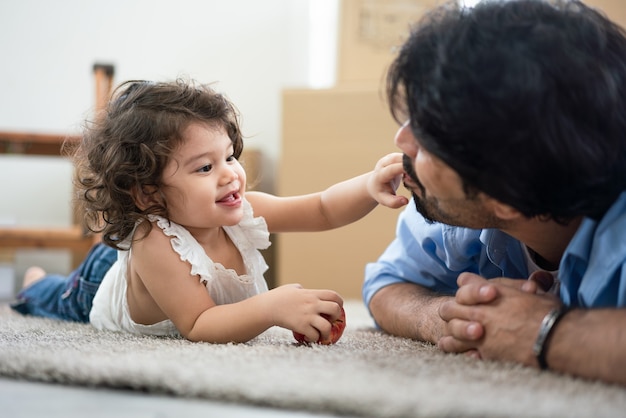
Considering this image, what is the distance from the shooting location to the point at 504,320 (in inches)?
31.1

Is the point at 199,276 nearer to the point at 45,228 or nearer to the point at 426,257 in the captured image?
the point at 426,257

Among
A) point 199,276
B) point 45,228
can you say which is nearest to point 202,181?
point 199,276

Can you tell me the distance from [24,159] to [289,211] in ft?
6.80

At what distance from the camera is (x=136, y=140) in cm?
108

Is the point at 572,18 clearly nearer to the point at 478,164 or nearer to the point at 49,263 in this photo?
the point at 478,164

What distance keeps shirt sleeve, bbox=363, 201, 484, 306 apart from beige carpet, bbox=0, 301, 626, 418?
7.3 inches

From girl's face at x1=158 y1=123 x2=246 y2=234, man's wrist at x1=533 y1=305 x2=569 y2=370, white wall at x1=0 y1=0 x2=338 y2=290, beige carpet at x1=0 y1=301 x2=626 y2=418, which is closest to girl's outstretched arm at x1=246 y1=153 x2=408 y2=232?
girl's face at x1=158 y1=123 x2=246 y2=234

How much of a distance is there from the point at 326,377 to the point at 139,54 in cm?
255

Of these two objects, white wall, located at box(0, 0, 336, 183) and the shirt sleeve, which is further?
white wall, located at box(0, 0, 336, 183)

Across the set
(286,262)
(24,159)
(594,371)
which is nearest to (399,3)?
(286,262)

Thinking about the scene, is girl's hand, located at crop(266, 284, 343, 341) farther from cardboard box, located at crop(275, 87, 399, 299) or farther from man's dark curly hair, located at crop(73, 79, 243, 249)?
cardboard box, located at crop(275, 87, 399, 299)

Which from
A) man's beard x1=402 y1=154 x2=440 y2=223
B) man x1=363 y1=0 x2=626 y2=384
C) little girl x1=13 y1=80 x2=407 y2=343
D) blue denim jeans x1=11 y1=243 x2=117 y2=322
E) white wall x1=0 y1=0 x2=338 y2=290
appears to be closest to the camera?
man x1=363 y1=0 x2=626 y2=384

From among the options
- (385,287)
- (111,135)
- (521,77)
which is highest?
(521,77)

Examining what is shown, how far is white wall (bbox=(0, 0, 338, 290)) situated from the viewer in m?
2.96
